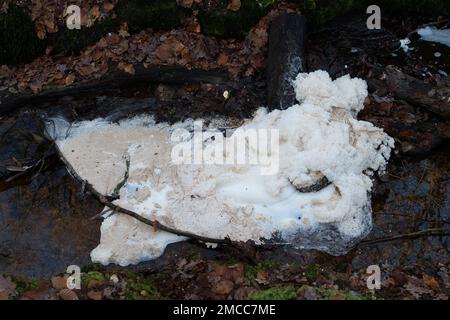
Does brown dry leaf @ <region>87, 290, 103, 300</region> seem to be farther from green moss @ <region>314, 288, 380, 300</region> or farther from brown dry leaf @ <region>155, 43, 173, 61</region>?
brown dry leaf @ <region>155, 43, 173, 61</region>

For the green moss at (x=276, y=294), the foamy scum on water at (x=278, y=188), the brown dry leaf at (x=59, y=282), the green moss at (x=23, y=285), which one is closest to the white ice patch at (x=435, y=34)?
the foamy scum on water at (x=278, y=188)

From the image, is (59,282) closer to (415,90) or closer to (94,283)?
(94,283)

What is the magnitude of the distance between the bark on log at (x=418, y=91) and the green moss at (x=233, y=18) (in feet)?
7.10

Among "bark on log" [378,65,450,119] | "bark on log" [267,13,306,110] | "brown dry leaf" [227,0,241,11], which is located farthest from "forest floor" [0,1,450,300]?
"brown dry leaf" [227,0,241,11]

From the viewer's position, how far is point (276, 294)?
5438mm

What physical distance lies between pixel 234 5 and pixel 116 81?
88.6 inches

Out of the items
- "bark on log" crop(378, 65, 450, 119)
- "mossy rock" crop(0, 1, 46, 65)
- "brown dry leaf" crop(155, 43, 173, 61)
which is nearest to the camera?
"bark on log" crop(378, 65, 450, 119)

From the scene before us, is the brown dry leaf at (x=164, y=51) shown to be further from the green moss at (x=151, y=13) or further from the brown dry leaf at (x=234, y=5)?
the brown dry leaf at (x=234, y=5)

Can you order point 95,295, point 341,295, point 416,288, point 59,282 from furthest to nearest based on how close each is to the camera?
point 59,282 < point 416,288 < point 95,295 < point 341,295

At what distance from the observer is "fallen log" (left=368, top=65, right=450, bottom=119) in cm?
705

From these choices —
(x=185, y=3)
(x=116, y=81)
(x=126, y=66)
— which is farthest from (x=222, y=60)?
(x=116, y=81)

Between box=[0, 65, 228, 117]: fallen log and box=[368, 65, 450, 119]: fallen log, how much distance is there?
2.48 meters
